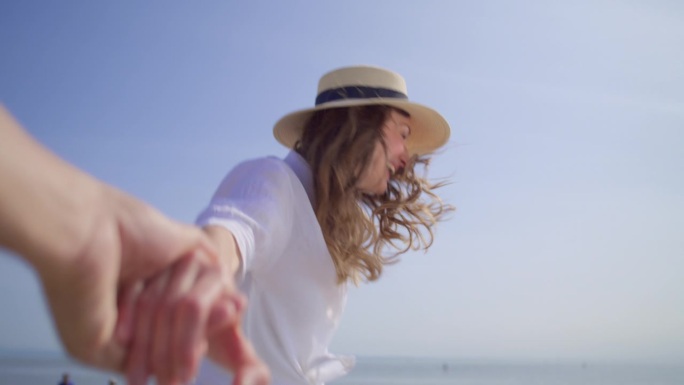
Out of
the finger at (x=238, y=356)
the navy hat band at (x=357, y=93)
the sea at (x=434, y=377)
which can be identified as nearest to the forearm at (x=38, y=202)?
the finger at (x=238, y=356)

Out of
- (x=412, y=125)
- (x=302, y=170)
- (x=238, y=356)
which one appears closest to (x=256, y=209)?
(x=302, y=170)

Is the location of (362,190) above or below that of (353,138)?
below

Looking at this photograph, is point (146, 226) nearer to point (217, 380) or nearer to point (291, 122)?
point (217, 380)

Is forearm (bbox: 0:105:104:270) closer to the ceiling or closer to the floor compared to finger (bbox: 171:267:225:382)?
closer to the ceiling

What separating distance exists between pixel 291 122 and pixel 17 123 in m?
2.47

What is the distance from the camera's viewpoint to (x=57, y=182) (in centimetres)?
64

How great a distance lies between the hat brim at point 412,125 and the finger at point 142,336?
1.98 metres

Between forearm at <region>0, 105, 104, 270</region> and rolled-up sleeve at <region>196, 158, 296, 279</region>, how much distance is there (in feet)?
3.04

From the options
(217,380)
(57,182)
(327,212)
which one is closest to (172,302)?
(57,182)

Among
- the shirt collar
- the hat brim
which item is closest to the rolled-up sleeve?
the shirt collar

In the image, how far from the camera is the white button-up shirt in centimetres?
201

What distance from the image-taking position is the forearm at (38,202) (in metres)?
0.60

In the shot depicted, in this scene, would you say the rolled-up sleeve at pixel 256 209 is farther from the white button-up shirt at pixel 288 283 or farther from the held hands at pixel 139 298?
the held hands at pixel 139 298

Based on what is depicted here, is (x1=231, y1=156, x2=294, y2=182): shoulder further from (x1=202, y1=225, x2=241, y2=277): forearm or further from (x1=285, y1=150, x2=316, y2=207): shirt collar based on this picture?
(x1=202, y1=225, x2=241, y2=277): forearm
